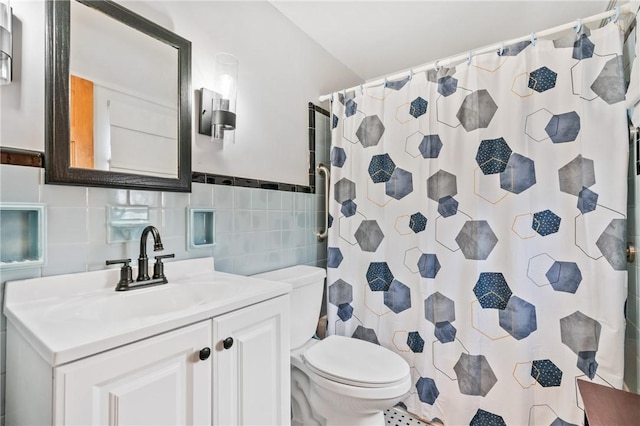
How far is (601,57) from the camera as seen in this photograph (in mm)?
1238

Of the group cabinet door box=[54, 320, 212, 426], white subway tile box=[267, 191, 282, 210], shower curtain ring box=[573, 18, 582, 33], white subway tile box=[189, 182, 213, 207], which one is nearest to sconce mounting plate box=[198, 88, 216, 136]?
white subway tile box=[189, 182, 213, 207]

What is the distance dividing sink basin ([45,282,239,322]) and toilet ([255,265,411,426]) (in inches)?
17.9

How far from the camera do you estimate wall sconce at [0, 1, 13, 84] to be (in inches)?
30.7

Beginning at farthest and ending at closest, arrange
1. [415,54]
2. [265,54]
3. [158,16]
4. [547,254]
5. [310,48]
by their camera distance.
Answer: [415,54] < [310,48] < [265,54] < [547,254] < [158,16]

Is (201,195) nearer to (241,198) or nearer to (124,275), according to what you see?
(241,198)

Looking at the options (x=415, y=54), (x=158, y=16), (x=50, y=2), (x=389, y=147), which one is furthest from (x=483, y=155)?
(x=50, y=2)

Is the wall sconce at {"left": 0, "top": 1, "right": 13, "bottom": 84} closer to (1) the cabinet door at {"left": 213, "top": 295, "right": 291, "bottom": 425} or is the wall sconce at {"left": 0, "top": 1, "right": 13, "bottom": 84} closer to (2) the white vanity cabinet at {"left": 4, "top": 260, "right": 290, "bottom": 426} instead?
(2) the white vanity cabinet at {"left": 4, "top": 260, "right": 290, "bottom": 426}

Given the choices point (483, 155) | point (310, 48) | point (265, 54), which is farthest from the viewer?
point (310, 48)

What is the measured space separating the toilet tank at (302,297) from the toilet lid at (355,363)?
94 mm

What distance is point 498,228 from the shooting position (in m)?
1.43

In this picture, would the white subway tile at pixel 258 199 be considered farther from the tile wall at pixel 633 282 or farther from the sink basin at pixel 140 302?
the tile wall at pixel 633 282

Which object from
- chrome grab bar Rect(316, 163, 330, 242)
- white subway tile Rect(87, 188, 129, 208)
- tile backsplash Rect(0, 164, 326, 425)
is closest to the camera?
tile backsplash Rect(0, 164, 326, 425)

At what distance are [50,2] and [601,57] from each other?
79.5 inches

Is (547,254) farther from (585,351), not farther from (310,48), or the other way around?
(310,48)
